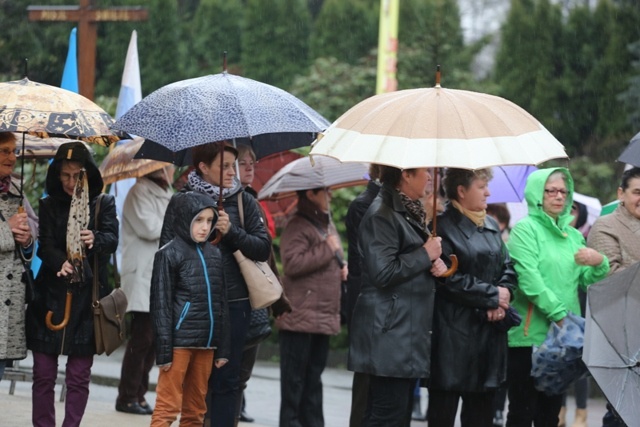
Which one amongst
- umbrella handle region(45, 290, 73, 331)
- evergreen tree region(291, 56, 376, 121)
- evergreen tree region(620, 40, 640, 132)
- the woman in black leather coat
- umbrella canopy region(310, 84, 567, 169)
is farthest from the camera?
evergreen tree region(291, 56, 376, 121)

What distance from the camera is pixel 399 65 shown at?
21953 mm

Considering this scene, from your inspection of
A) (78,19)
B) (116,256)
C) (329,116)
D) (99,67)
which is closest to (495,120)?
(116,256)

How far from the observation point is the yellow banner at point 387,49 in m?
16.4

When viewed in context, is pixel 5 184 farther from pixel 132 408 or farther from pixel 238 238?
pixel 132 408

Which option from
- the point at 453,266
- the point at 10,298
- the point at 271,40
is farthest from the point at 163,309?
the point at 271,40

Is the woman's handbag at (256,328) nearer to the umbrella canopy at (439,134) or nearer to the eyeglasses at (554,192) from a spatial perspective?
the umbrella canopy at (439,134)

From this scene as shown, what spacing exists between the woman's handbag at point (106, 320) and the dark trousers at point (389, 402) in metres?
1.55

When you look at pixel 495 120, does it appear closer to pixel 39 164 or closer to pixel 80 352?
pixel 80 352

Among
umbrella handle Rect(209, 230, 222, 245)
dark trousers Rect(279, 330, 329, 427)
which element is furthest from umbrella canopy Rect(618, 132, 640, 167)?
dark trousers Rect(279, 330, 329, 427)

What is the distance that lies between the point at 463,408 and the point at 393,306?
0.94 metres

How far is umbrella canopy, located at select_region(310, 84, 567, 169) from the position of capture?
6.35 m

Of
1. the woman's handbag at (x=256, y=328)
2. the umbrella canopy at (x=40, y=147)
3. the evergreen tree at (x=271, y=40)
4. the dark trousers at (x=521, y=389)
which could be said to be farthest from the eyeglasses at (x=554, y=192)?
the evergreen tree at (x=271, y=40)

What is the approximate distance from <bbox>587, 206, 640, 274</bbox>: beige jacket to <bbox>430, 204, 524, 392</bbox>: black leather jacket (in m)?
1.04

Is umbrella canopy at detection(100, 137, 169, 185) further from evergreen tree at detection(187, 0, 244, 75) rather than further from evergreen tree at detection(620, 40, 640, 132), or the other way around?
evergreen tree at detection(187, 0, 244, 75)
